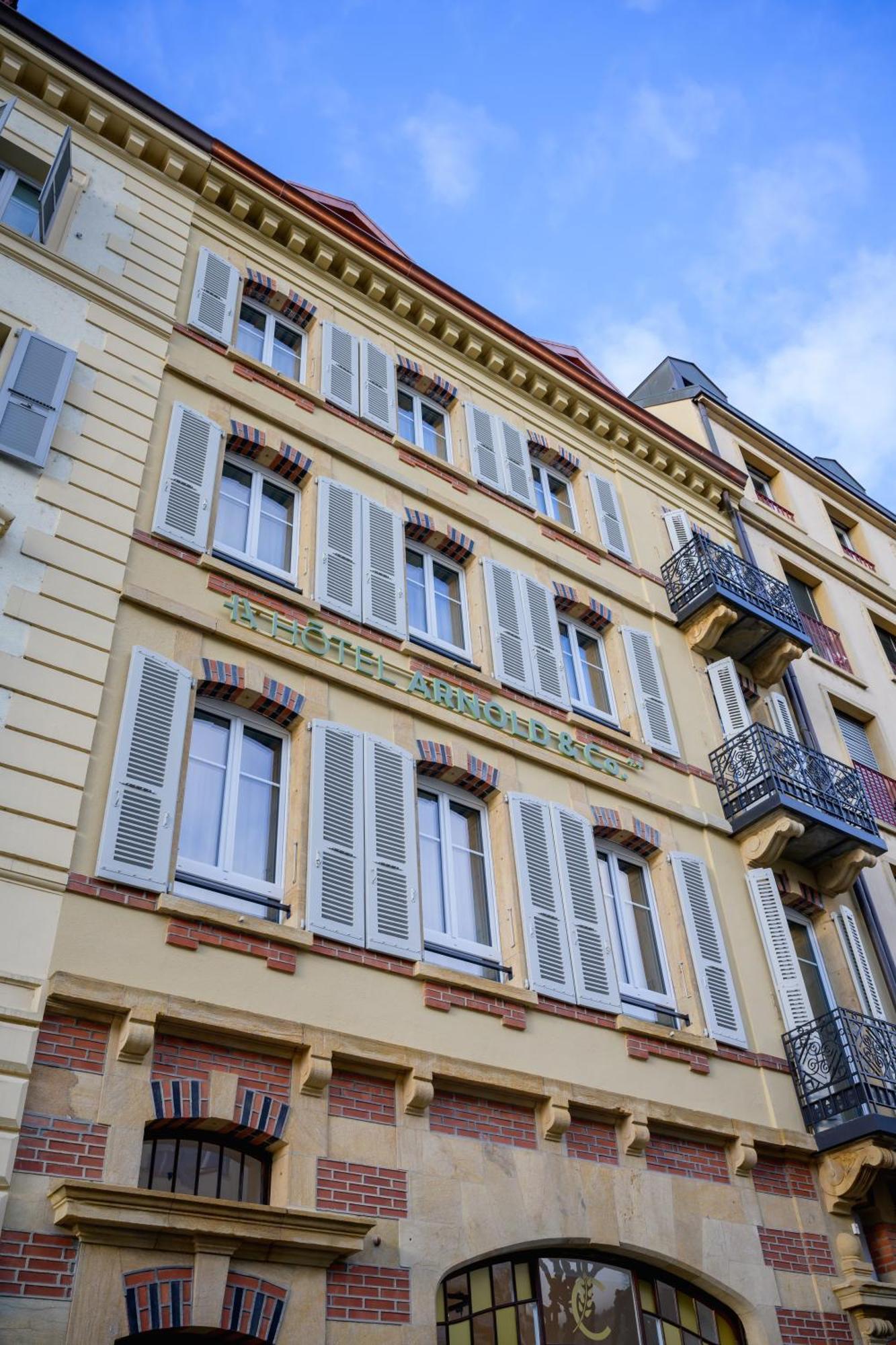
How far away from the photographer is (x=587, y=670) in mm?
14031

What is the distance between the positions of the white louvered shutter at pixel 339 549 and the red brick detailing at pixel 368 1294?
5.77m

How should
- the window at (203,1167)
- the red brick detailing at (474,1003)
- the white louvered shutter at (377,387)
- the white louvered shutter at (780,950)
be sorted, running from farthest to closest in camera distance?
the white louvered shutter at (377,387), the white louvered shutter at (780,950), the red brick detailing at (474,1003), the window at (203,1167)

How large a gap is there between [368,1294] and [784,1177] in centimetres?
485

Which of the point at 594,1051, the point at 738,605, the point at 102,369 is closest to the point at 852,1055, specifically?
the point at 594,1051

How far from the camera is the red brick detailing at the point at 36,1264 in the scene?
6184 mm

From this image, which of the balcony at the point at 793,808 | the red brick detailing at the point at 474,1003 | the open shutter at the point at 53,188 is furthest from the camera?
the balcony at the point at 793,808

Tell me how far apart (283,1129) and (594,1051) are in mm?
3196

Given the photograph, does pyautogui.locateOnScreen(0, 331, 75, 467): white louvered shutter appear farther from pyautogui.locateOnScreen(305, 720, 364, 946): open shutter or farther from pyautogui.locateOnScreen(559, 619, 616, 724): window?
pyautogui.locateOnScreen(559, 619, 616, 724): window

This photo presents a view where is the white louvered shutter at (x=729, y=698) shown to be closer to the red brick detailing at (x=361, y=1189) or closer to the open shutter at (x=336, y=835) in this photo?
the open shutter at (x=336, y=835)

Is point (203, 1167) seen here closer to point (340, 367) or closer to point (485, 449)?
point (340, 367)

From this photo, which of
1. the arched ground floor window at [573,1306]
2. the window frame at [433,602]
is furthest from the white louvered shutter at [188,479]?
the arched ground floor window at [573,1306]

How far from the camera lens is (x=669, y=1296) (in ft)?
30.7

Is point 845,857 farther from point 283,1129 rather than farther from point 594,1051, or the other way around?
point 283,1129

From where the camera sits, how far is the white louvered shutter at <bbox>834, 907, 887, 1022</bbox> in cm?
1298
